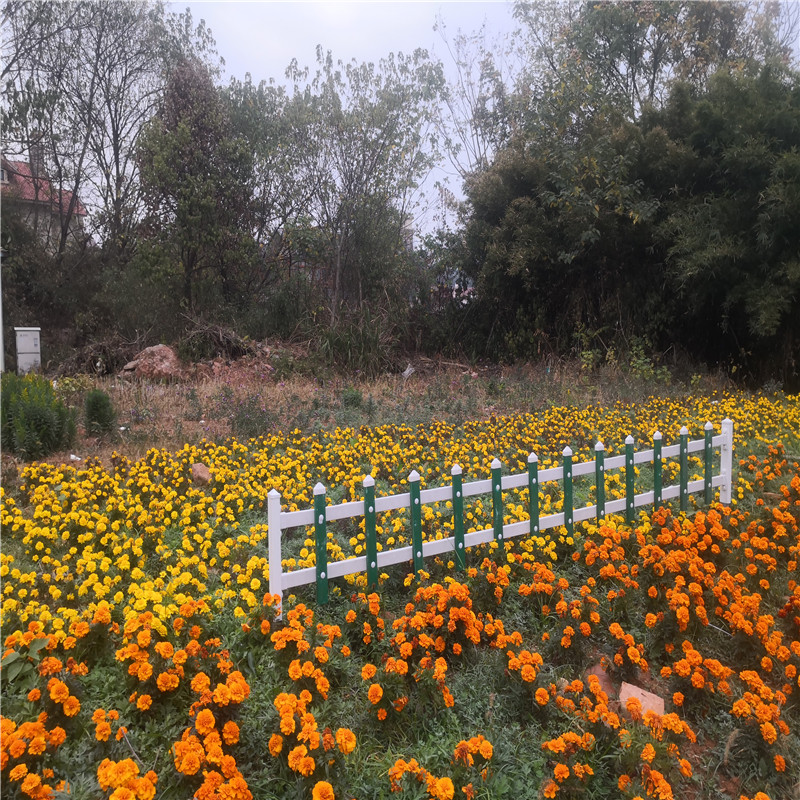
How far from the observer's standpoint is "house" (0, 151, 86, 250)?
46.3ft

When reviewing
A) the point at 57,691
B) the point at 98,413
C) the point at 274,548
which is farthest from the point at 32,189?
the point at 57,691

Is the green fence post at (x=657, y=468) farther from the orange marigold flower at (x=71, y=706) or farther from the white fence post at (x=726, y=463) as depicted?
the orange marigold flower at (x=71, y=706)

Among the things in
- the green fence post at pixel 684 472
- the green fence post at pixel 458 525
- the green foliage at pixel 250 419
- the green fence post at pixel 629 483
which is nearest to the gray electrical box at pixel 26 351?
the green foliage at pixel 250 419

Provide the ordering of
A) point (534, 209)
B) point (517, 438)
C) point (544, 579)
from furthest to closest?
point (534, 209) → point (517, 438) → point (544, 579)

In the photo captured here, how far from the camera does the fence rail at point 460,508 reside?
10.0 feet

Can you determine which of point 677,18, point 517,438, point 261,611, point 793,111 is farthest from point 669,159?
point 261,611

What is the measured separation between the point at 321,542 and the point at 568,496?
5.64ft

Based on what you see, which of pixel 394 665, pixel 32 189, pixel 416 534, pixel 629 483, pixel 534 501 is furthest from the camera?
pixel 32 189

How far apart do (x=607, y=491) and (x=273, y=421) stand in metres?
3.67

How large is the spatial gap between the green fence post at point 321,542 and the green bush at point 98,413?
12.8ft

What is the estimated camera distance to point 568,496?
3.99m

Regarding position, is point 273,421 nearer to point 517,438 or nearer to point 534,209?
point 517,438

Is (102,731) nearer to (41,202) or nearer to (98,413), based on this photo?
(98,413)

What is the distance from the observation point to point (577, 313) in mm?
12227
